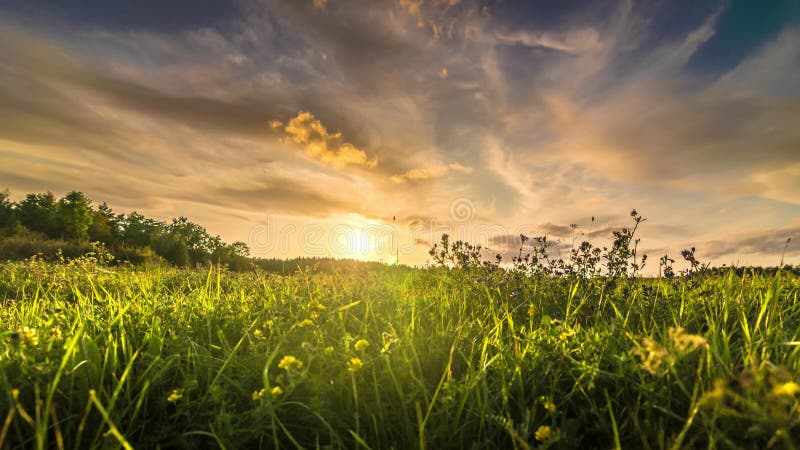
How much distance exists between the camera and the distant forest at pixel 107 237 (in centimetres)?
1898

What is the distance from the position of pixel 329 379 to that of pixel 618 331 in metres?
2.35

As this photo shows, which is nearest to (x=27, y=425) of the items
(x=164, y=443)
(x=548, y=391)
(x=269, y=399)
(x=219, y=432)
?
(x=164, y=443)

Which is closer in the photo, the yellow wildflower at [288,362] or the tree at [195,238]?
the yellow wildflower at [288,362]

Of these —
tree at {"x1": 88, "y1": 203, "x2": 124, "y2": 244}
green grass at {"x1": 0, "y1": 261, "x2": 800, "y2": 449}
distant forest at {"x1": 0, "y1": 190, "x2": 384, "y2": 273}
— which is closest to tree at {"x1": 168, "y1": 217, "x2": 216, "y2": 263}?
distant forest at {"x1": 0, "y1": 190, "x2": 384, "y2": 273}

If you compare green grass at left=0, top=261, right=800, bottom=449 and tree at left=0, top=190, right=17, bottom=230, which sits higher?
tree at left=0, top=190, right=17, bottom=230

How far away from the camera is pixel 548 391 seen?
9.51 ft

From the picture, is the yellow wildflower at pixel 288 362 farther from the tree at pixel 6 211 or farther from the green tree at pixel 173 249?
the tree at pixel 6 211

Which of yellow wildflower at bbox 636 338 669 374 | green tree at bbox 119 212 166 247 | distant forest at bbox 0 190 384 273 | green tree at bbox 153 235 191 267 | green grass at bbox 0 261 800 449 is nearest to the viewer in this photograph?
yellow wildflower at bbox 636 338 669 374

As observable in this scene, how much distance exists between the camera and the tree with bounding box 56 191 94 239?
3703 centimetres

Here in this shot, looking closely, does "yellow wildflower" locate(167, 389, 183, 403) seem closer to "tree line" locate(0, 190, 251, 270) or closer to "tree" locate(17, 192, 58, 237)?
"tree line" locate(0, 190, 251, 270)

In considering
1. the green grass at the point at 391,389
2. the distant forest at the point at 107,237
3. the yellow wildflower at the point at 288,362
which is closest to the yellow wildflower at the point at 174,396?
the green grass at the point at 391,389

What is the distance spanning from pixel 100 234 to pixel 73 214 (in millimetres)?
5240

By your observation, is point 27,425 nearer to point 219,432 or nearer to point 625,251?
→ point 219,432

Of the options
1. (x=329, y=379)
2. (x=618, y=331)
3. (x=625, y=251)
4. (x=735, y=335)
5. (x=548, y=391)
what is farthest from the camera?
(x=625, y=251)
